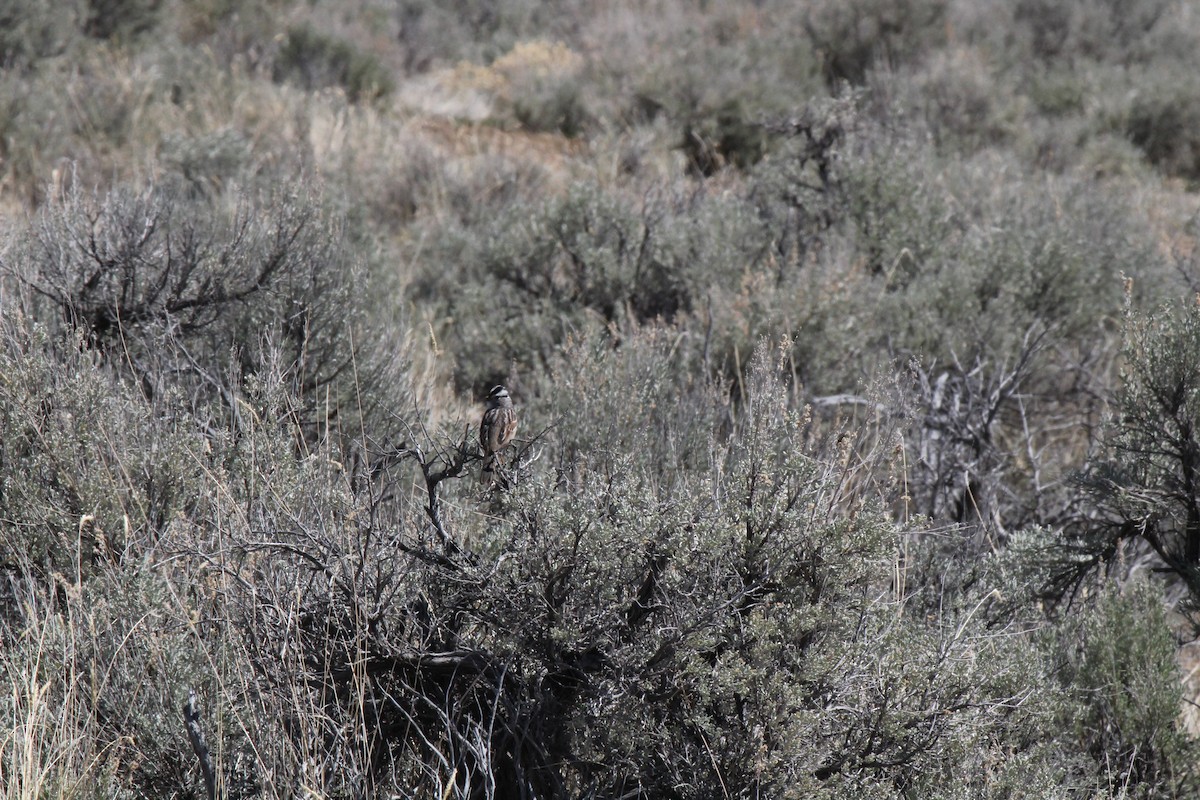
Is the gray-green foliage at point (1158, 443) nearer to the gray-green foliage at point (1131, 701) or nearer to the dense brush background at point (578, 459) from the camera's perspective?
the dense brush background at point (578, 459)

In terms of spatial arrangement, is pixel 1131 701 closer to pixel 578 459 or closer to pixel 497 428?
pixel 578 459

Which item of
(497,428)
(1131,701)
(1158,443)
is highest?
(497,428)

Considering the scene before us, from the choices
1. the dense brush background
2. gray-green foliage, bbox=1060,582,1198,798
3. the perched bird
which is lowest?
gray-green foliage, bbox=1060,582,1198,798

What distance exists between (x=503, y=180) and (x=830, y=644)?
645 centimetres

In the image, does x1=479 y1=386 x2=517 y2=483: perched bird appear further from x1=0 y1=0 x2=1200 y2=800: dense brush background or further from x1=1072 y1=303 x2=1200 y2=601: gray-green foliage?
x1=1072 y1=303 x2=1200 y2=601: gray-green foliage

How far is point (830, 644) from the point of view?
3090 mm

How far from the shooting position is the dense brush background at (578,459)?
3.05 metres

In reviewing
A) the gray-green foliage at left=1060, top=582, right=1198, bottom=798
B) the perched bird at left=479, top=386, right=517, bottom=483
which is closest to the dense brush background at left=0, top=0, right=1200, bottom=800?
the gray-green foliage at left=1060, top=582, right=1198, bottom=798

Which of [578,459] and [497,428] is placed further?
[578,459]

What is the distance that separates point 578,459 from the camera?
12.6ft

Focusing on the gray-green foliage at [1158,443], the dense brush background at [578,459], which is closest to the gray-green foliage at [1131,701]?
the dense brush background at [578,459]

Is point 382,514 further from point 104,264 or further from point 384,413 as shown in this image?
point 104,264

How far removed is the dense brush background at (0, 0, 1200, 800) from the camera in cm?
305

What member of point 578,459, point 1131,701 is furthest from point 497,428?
point 1131,701
